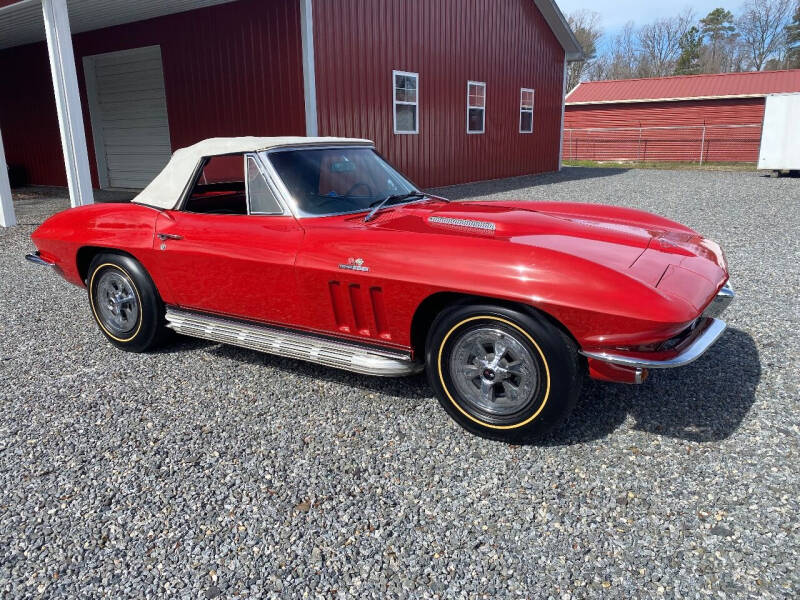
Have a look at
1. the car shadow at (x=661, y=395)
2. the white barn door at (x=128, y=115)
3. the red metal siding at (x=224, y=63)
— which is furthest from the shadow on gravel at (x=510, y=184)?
the car shadow at (x=661, y=395)

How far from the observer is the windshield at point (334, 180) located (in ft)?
12.1

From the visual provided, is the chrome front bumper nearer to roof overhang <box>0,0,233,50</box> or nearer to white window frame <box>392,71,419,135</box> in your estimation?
white window frame <box>392,71,419,135</box>

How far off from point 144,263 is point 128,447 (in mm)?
1499

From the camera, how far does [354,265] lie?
3199 millimetres

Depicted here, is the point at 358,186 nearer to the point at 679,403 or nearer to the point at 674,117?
the point at 679,403

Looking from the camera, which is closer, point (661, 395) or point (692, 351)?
point (692, 351)

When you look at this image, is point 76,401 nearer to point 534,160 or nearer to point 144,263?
point 144,263

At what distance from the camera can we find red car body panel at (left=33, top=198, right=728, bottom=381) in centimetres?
268

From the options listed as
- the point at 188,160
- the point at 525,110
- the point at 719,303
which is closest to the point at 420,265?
the point at 719,303

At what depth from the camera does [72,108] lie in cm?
873

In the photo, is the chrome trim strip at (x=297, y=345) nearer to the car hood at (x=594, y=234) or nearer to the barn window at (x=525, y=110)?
the car hood at (x=594, y=234)

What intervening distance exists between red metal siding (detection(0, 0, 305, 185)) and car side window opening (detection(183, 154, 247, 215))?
7536 millimetres

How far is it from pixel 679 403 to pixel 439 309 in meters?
1.50

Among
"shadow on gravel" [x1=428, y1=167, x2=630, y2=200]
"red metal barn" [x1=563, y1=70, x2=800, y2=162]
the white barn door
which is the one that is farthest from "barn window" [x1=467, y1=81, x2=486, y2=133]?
"red metal barn" [x1=563, y1=70, x2=800, y2=162]
